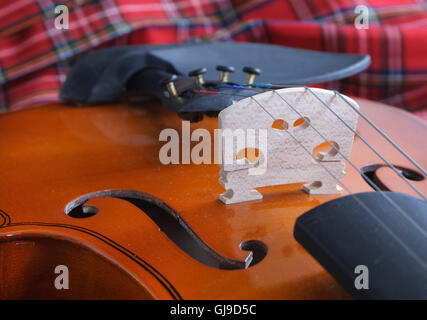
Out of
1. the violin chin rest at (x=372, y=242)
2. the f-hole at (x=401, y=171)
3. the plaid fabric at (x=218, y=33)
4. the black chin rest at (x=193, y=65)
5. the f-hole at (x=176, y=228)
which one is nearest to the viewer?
the violin chin rest at (x=372, y=242)

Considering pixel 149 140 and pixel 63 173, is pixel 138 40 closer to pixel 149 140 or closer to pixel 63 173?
pixel 149 140

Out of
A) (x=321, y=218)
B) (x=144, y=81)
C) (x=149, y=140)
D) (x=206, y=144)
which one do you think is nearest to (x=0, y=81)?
(x=144, y=81)

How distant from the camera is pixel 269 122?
2.11ft

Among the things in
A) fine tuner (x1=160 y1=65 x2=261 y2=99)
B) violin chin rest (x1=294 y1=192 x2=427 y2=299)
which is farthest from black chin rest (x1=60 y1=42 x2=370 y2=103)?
violin chin rest (x1=294 y1=192 x2=427 y2=299)

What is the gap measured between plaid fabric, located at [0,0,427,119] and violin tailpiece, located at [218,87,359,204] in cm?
97

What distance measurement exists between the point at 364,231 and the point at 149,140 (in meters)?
0.53

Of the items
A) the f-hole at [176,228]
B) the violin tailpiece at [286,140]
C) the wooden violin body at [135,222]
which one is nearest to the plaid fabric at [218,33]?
the wooden violin body at [135,222]

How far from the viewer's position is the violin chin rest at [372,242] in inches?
18.2

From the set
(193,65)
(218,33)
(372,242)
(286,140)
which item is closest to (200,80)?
(193,65)

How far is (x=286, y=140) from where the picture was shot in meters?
0.67

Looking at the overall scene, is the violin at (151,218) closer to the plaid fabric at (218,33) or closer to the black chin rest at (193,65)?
the black chin rest at (193,65)

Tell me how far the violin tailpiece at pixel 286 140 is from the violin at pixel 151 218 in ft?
0.09

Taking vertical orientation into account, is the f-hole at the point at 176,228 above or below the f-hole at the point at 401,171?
below

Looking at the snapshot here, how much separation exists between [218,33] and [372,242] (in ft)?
4.32
